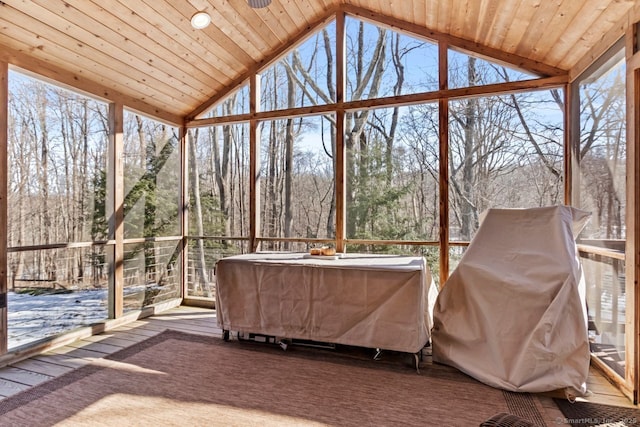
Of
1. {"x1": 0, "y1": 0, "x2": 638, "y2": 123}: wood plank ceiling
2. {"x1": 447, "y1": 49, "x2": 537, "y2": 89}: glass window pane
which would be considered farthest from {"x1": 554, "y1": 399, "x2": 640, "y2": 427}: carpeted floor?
{"x1": 447, "y1": 49, "x2": 537, "y2": 89}: glass window pane

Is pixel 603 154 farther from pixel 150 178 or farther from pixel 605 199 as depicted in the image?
A: pixel 150 178

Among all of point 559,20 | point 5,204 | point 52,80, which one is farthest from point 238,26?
point 559,20

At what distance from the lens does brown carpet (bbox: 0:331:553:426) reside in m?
2.17

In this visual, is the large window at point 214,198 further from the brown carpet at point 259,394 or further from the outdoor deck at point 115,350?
the brown carpet at point 259,394

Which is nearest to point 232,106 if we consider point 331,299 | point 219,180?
point 219,180

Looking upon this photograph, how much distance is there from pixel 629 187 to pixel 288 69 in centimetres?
383

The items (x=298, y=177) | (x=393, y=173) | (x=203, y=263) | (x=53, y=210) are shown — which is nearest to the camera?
(x=53, y=210)

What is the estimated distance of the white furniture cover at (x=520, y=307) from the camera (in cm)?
240

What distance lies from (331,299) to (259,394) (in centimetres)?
95

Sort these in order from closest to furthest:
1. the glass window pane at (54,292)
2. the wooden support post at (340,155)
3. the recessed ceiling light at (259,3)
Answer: the recessed ceiling light at (259,3) < the glass window pane at (54,292) < the wooden support post at (340,155)

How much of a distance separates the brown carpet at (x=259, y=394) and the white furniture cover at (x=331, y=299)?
254mm

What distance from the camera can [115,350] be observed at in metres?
3.29

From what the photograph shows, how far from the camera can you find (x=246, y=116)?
467cm

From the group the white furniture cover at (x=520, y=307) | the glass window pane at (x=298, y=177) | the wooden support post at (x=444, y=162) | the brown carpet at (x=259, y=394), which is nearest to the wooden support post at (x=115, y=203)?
the brown carpet at (x=259, y=394)
